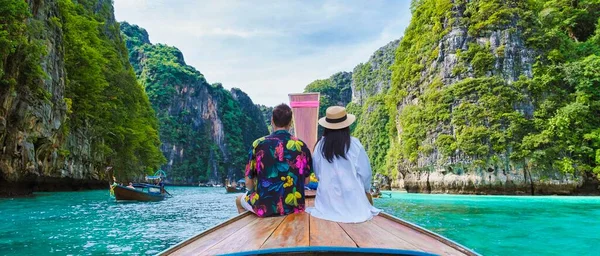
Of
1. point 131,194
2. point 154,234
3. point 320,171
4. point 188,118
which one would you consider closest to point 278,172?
point 320,171

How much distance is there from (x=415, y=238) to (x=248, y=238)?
1.03 meters

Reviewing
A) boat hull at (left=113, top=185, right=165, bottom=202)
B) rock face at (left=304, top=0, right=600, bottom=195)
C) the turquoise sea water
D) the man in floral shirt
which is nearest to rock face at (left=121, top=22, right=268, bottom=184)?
rock face at (left=304, top=0, right=600, bottom=195)

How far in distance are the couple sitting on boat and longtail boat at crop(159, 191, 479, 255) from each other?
Answer: 0.14m

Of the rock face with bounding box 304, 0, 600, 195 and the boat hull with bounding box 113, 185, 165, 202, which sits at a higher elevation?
the rock face with bounding box 304, 0, 600, 195

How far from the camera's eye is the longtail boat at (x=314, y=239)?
1894mm

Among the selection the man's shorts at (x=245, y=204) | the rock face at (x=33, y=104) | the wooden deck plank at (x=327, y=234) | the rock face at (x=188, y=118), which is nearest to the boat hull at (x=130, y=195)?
the rock face at (x=33, y=104)

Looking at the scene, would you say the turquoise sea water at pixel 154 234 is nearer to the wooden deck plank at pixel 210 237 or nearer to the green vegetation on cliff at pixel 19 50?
the wooden deck plank at pixel 210 237

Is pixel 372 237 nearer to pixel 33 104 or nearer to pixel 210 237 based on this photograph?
pixel 210 237

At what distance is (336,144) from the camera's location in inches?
114

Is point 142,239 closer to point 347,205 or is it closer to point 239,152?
point 347,205

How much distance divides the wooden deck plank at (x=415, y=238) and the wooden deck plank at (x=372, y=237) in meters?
0.07

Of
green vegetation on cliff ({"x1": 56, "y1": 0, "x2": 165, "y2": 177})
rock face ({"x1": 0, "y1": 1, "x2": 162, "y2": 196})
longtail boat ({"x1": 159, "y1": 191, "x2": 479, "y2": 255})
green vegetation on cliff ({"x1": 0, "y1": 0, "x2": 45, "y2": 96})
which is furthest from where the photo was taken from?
green vegetation on cliff ({"x1": 56, "y1": 0, "x2": 165, "y2": 177})

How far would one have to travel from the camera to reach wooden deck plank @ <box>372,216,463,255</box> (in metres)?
2.04

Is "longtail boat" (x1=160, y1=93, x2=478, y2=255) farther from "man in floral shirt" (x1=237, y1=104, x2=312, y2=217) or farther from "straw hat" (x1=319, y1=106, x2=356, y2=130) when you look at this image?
"straw hat" (x1=319, y1=106, x2=356, y2=130)
